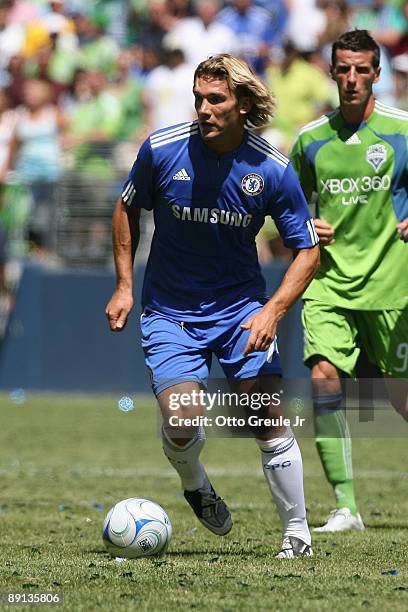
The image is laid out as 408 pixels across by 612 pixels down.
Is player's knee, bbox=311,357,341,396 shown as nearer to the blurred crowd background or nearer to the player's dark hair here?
the player's dark hair

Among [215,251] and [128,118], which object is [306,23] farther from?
[215,251]

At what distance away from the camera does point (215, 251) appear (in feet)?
20.7

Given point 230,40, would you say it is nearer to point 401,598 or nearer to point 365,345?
point 365,345

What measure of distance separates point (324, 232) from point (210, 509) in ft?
5.68

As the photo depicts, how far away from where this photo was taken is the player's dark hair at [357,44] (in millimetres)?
7492

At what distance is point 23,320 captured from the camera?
16984 mm

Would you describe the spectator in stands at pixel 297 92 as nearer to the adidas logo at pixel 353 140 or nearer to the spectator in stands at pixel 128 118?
the spectator in stands at pixel 128 118

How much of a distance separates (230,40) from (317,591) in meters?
12.3

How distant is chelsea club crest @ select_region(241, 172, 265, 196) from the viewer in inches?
242

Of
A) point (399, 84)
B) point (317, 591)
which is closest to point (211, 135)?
point (317, 591)

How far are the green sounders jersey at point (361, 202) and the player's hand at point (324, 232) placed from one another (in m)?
0.29

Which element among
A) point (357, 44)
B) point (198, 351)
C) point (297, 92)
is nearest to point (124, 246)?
point (198, 351)

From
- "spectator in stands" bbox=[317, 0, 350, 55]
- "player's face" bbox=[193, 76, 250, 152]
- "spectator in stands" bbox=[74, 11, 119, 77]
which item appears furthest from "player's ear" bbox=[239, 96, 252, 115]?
"spectator in stands" bbox=[74, 11, 119, 77]

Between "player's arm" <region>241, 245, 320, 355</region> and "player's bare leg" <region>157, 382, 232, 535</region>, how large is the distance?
0.42m
